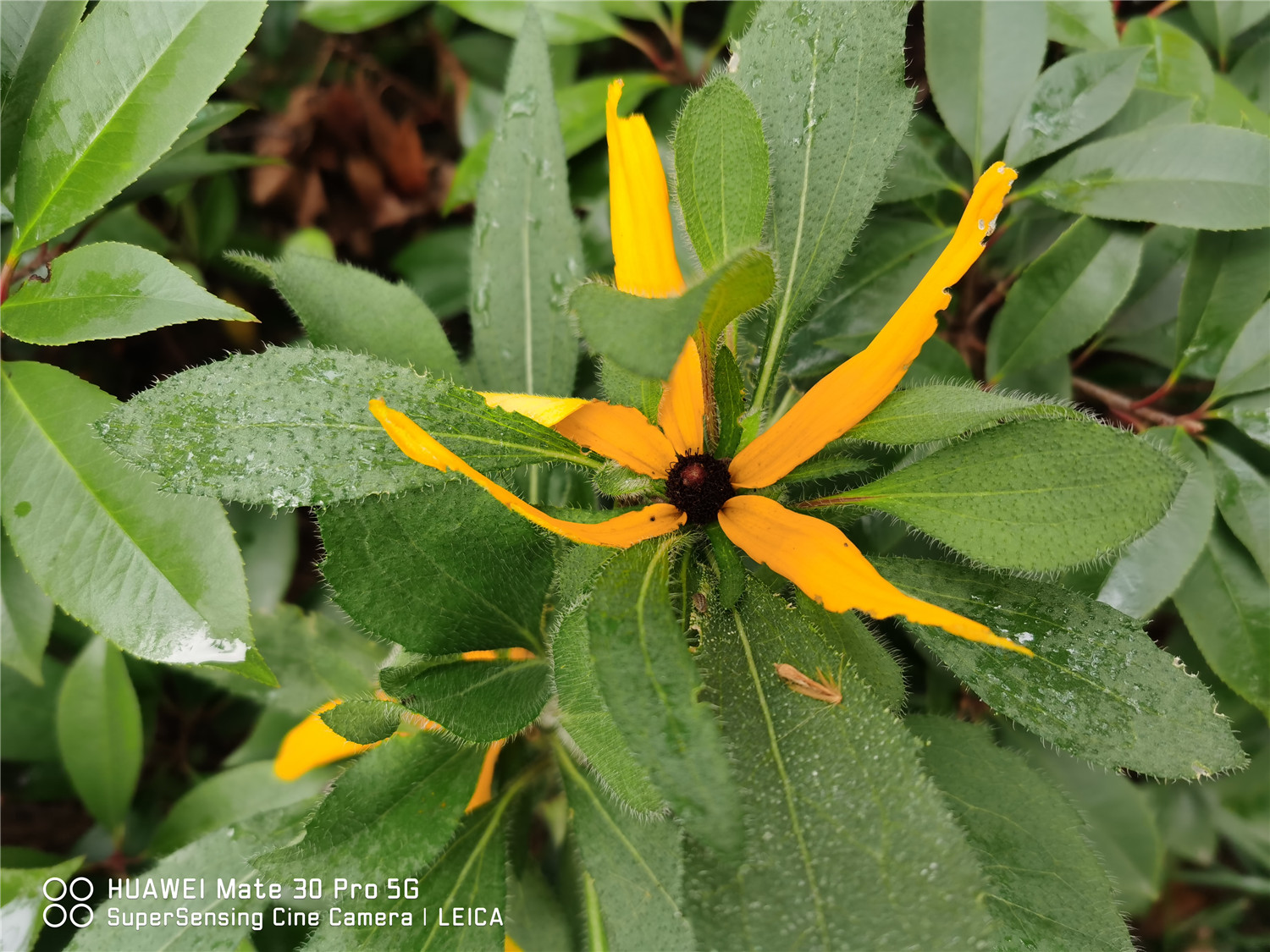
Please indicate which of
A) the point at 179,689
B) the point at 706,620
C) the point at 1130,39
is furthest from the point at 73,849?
Result: the point at 1130,39

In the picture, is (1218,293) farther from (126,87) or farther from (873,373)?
(126,87)

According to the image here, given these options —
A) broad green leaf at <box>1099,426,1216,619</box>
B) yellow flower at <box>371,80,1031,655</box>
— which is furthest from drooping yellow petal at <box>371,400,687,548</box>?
broad green leaf at <box>1099,426,1216,619</box>

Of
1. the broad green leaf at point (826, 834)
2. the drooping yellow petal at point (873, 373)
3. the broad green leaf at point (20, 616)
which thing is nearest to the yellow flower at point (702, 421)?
the drooping yellow petal at point (873, 373)

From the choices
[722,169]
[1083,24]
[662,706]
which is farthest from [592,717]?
[1083,24]

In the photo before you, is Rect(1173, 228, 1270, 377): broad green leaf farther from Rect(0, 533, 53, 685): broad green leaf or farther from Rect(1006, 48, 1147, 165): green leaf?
Rect(0, 533, 53, 685): broad green leaf

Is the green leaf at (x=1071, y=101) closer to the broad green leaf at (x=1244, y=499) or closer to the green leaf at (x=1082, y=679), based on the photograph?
the broad green leaf at (x=1244, y=499)

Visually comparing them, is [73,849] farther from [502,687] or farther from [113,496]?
[502,687]
